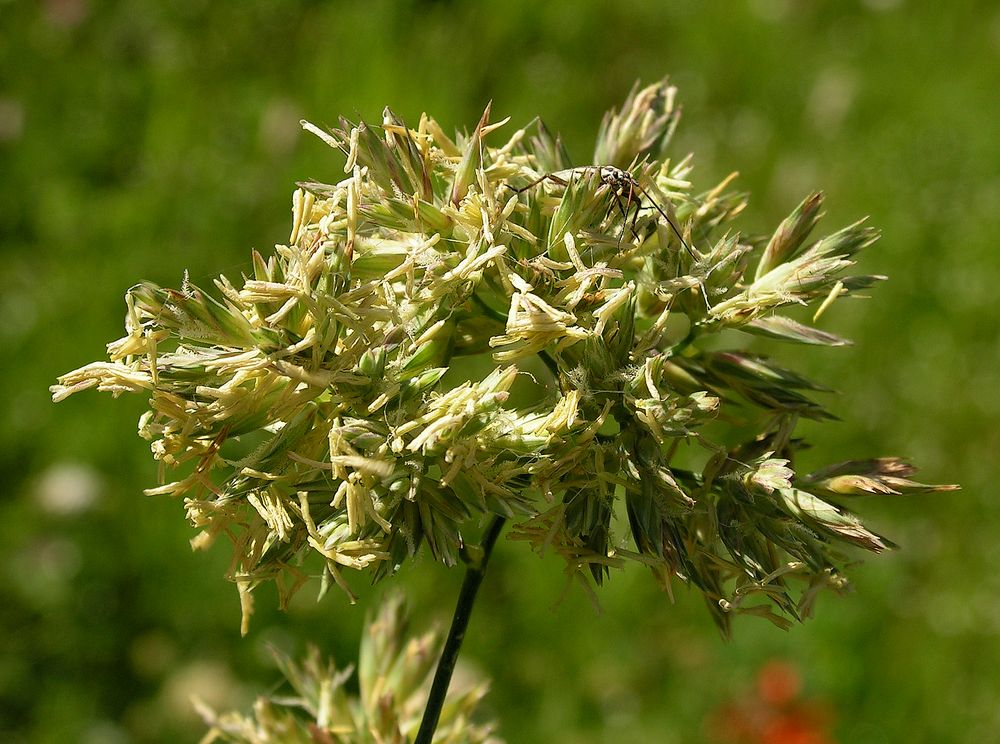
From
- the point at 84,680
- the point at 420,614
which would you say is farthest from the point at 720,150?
the point at 84,680

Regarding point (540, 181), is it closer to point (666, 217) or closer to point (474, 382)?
point (666, 217)

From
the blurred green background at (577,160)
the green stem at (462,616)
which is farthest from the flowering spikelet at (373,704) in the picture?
the blurred green background at (577,160)

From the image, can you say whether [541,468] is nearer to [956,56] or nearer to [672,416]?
[672,416]

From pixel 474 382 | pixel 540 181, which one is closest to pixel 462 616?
pixel 474 382

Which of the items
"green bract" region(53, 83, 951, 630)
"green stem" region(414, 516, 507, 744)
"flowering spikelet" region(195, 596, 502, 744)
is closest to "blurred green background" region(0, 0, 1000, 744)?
"flowering spikelet" region(195, 596, 502, 744)

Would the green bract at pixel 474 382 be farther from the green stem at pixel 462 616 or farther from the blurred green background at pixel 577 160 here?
the blurred green background at pixel 577 160

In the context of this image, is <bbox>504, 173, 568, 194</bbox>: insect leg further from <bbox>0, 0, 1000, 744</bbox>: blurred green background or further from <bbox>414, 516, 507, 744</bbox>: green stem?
<bbox>0, 0, 1000, 744</bbox>: blurred green background
